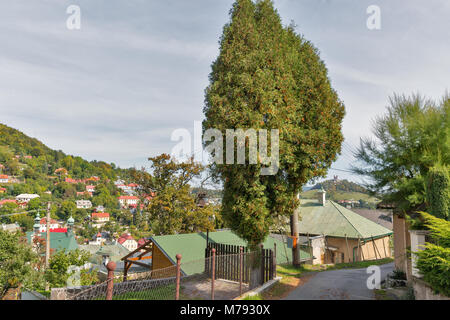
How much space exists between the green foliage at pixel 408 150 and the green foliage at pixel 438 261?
1.50m

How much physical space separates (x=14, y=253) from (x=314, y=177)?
49.7ft

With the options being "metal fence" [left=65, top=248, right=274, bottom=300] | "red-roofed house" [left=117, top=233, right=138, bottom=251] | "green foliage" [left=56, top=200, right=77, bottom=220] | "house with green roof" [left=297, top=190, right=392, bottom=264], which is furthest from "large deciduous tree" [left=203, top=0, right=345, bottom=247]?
"green foliage" [left=56, top=200, right=77, bottom=220]

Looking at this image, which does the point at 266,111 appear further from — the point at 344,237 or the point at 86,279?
the point at 344,237

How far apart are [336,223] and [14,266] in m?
23.0

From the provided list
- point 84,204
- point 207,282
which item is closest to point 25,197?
point 84,204

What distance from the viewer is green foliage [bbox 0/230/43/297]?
544 inches

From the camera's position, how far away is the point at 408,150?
888cm

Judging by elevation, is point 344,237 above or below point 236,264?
below

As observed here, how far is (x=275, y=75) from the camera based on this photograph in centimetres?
1018

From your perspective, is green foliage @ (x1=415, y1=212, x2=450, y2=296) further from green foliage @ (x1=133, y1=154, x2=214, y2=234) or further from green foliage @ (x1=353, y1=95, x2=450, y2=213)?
green foliage @ (x1=133, y1=154, x2=214, y2=234)

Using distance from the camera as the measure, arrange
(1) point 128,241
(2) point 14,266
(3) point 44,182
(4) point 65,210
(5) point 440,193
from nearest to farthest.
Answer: (5) point 440,193 → (2) point 14,266 → (1) point 128,241 → (4) point 65,210 → (3) point 44,182

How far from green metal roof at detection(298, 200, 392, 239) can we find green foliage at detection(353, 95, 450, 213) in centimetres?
1245

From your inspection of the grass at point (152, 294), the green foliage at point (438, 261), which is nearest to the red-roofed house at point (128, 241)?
the grass at point (152, 294)
